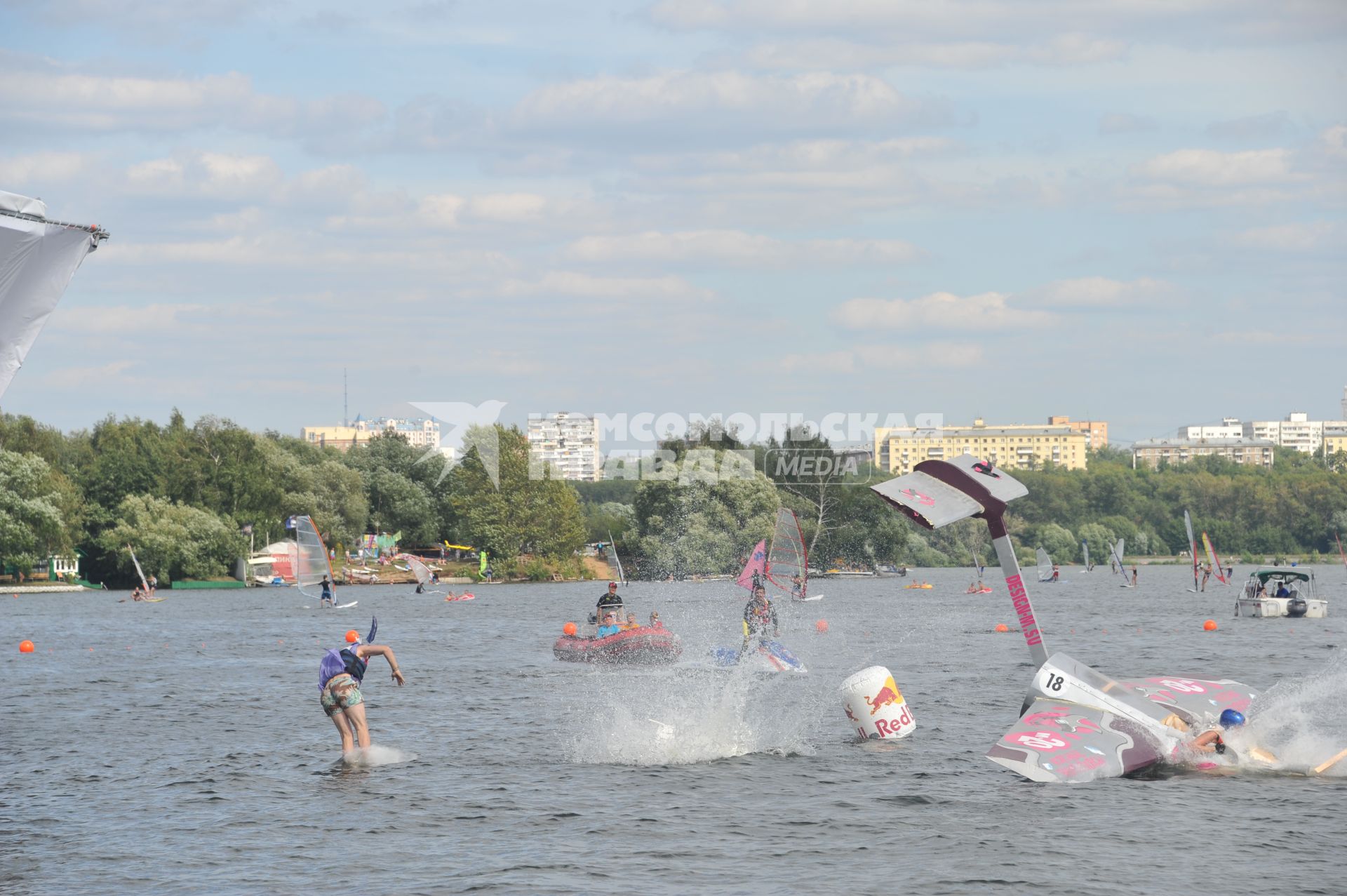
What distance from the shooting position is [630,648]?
37.0 meters

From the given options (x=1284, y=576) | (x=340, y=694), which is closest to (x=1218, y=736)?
(x=340, y=694)

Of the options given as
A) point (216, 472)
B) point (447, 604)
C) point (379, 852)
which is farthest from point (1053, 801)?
point (216, 472)

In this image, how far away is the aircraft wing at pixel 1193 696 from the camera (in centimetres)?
2036

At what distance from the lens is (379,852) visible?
640 inches

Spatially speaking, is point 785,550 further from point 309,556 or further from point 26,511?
point 26,511

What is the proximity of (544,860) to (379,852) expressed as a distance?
1.96 meters

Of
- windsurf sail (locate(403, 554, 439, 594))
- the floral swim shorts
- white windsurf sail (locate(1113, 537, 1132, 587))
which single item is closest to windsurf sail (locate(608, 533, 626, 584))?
windsurf sail (locate(403, 554, 439, 594))

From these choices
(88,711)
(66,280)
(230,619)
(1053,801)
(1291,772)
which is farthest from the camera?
(230,619)

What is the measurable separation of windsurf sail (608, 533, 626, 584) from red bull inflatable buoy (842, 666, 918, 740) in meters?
41.4

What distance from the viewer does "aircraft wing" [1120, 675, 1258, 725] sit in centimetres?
2036

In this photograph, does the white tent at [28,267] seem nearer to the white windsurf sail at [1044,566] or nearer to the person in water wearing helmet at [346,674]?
the person in water wearing helmet at [346,674]

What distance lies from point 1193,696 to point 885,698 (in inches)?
195

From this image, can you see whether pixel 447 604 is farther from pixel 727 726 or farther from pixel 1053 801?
pixel 1053 801

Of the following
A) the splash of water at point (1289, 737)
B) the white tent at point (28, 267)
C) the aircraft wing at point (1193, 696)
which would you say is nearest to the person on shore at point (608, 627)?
the splash of water at point (1289, 737)
